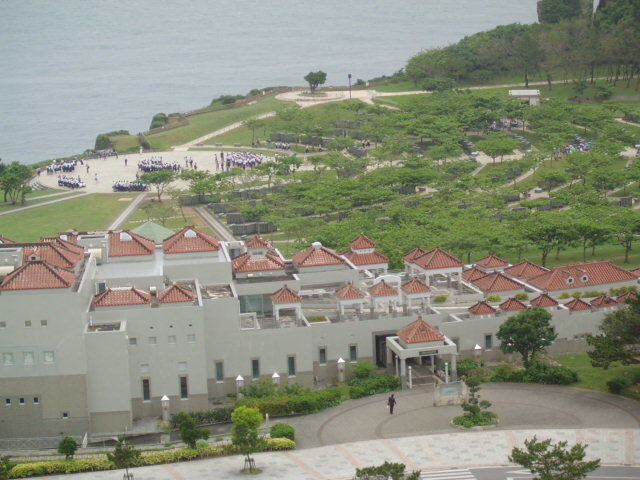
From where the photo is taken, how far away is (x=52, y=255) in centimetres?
5553

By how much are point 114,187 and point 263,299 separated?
152 ft

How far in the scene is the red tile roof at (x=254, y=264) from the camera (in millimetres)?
62219

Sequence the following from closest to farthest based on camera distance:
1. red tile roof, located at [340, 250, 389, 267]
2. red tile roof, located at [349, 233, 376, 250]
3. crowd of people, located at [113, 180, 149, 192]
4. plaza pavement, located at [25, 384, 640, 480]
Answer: plaza pavement, located at [25, 384, 640, 480] → red tile roof, located at [340, 250, 389, 267] → red tile roof, located at [349, 233, 376, 250] → crowd of people, located at [113, 180, 149, 192]

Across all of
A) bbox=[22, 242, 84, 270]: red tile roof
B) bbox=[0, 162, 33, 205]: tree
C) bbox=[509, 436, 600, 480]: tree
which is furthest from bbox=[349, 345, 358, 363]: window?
bbox=[0, 162, 33, 205]: tree

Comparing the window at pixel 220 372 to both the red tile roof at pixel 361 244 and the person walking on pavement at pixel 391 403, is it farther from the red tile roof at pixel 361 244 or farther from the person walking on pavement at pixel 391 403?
the red tile roof at pixel 361 244

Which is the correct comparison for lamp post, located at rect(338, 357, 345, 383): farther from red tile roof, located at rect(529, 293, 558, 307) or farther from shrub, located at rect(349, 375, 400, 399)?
red tile roof, located at rect(529, 293, 558, 307)

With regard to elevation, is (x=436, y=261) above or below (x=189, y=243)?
below

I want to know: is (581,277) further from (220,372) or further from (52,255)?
(52,255)

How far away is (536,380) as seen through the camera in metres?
56.1

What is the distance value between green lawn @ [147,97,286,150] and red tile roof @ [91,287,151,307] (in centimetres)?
6762

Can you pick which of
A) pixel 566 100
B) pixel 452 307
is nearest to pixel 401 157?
pixel 566 100

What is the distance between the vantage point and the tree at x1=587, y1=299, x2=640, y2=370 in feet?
175

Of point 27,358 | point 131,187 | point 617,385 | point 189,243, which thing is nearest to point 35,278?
point 27,358

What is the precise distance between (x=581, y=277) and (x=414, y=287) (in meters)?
9.96
